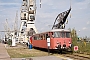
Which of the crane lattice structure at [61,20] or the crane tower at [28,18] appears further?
the crane tower at [28,18]

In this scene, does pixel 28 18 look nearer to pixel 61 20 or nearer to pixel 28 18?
pixel 28 18

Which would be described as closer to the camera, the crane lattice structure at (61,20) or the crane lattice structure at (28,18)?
the crane lattice structure at (61,20)

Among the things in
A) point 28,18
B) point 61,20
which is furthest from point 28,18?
point 61,20

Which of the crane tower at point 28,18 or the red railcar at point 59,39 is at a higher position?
the crane tower at point 28,18

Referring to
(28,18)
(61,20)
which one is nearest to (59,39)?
(61,20)

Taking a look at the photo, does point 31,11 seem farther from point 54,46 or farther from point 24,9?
point 54,46

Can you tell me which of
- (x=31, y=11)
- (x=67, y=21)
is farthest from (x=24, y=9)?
(x=67, y=21)

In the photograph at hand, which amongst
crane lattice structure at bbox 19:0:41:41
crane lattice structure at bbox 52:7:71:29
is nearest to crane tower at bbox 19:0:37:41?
crane lattice structure at bbox 19:0:41:41

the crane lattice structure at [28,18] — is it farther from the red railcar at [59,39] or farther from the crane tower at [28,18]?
the red railcar at [59,39]

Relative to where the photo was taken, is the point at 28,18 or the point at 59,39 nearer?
the point at 59,39

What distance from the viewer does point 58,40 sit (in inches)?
985

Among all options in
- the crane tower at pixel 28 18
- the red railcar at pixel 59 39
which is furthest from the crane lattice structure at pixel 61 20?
the crane tower at pixel 28 18

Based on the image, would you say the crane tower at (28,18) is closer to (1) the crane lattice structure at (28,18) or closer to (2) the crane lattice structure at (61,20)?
(1) the crane lattice structure at (28,18)

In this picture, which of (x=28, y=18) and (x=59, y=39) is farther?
(x=28, y=18)
